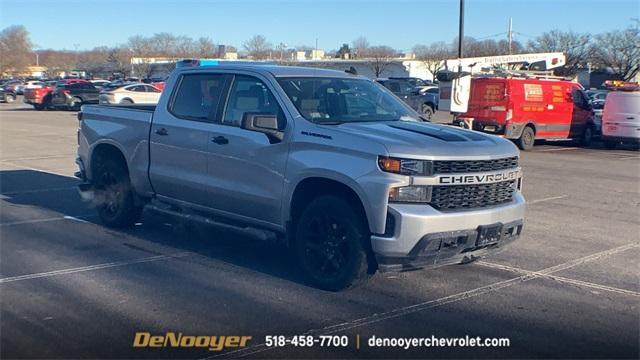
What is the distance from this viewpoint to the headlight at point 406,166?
236 inches

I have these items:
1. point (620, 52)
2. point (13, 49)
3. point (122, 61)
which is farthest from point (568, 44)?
point (13, 49)

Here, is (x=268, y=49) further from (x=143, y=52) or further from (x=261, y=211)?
(x=261, y=211)

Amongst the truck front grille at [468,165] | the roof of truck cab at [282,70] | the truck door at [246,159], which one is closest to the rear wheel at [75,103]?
the roof of truck cab at [282,70]

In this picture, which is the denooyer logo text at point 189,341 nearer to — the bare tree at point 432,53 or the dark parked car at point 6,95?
the dark parked car at point 6,95

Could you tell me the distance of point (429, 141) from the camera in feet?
20.5

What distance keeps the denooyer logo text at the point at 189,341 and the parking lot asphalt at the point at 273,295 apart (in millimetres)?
73

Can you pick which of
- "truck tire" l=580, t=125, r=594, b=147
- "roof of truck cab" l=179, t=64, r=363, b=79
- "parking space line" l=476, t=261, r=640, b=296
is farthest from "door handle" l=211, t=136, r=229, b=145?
"truck tire" l=580, t=125, r=594, b=147

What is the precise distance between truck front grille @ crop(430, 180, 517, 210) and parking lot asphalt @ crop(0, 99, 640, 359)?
0.80m

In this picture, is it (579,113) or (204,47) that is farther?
(204,47)

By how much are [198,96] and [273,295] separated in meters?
2.52

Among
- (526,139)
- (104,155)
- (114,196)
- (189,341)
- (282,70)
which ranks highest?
(282,70)

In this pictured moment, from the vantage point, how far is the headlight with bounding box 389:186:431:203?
598 cm

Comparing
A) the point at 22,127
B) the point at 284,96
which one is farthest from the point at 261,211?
the point at 22,127

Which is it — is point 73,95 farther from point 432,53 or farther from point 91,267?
point 432,53
